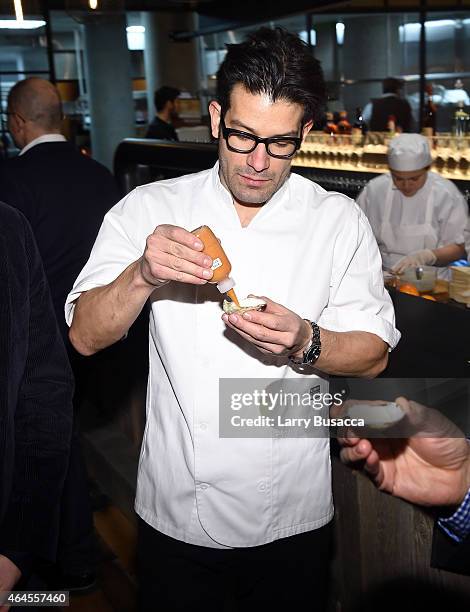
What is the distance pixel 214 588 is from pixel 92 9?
3.28m

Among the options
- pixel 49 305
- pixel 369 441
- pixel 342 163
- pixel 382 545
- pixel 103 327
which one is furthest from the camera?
pixel 342 163

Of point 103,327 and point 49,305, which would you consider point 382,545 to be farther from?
point 49,305

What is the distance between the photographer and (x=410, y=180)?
3.93 metres

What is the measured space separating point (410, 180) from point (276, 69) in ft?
8.29

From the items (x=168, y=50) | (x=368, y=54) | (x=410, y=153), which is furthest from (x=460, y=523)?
(x=168, y=50)

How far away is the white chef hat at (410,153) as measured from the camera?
3834 mm

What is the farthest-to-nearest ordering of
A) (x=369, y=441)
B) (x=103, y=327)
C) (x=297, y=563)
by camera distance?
(x=297, y=563) < (x=103, y=327) < (x=369, y=441)

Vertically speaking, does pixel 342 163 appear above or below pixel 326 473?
above

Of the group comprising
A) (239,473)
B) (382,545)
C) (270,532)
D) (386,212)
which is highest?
(386,212)

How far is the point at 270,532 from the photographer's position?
172 centimetres

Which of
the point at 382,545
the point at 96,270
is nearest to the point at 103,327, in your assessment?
the point at 96,270

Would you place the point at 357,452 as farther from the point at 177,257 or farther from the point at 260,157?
the point at 260,157

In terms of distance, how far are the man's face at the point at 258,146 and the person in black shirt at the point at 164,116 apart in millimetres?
5884

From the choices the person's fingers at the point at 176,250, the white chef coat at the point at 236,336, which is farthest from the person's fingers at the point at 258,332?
the white chef coat at the point at 236,336
